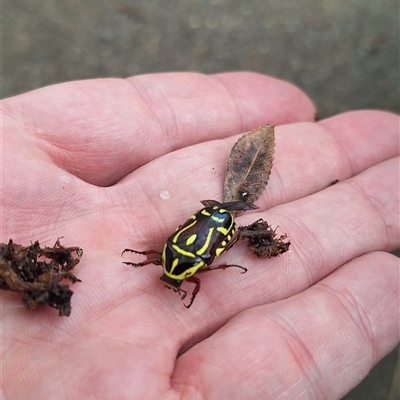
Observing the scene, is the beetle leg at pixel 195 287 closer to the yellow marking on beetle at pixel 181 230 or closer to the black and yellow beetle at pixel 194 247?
the black and yellow beetle at pixel 194 247

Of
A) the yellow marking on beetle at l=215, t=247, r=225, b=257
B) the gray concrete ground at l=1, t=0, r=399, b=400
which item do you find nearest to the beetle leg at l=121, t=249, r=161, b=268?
the yellow marking on beetle at l=215, t=247, r=225, b=257

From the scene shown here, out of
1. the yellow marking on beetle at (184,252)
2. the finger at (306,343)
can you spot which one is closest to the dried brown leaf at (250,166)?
the yellow marking on beetle at (184,252)

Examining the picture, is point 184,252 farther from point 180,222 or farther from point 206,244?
point 180,222

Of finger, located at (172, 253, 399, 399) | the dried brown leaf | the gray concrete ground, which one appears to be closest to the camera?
finger, located at (172, 253, 399, 399)

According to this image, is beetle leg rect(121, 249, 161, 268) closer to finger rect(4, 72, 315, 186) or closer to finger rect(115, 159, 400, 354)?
finger rect(115, 159, 400, 354)

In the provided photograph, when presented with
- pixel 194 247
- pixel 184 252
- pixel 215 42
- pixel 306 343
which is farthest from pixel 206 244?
pixel 215 42

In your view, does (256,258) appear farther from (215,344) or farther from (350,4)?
(350,4)
